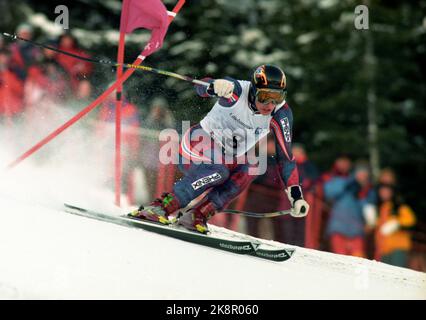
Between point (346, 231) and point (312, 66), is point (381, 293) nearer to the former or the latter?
point (346, 231)

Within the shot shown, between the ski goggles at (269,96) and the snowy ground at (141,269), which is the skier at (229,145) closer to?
the ski goggles at (269,96)

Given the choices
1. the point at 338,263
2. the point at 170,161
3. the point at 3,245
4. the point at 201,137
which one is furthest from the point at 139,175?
the point at 3,245

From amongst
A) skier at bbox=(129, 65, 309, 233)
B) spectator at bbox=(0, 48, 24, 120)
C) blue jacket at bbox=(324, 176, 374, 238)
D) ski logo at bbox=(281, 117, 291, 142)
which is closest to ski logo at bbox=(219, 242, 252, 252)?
skier at bbox=(129, 65, 309, 233)

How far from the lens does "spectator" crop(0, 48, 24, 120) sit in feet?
28.6

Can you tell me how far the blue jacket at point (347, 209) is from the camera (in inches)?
341

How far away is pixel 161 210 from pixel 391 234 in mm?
3365

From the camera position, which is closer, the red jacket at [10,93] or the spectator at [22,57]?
the red jacket at [10,93]

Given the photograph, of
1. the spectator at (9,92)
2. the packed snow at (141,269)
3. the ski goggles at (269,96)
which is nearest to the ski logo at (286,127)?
the ski goggles at (269,96)

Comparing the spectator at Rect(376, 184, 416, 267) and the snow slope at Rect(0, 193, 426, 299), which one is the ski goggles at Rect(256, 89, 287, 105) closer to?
the snow slope at Rect(0, 193, 426, 299)

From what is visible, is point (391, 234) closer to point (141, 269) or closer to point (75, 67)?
point (75, 67)

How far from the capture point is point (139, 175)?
853 cm

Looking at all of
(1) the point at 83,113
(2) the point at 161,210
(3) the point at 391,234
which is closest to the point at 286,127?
(2) the point at 161,210

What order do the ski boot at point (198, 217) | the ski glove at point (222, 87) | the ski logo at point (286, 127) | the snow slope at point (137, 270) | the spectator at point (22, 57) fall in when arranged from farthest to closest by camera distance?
the spectator at point (22, 57) < the ski boot at point (198, 217) < the ski logo at point (286, 127) < the ski glove at point (222, 87) < the snow slope at point (137, 270)

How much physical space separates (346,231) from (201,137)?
2.96m
